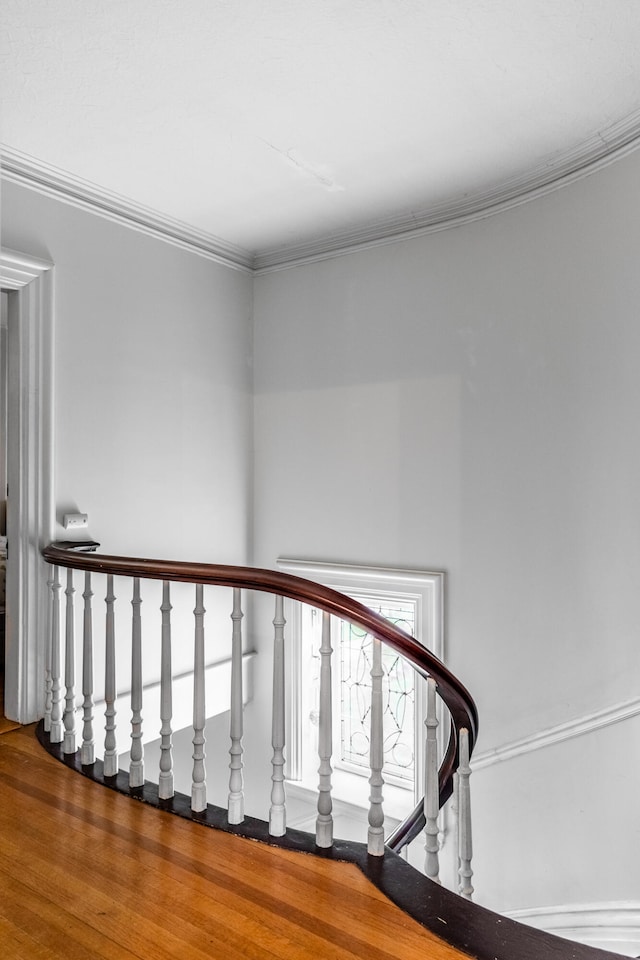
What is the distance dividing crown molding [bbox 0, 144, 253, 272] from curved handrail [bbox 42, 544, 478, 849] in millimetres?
1743

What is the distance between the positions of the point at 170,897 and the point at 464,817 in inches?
34.7

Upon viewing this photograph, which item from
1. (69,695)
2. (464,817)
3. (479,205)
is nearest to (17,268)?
(69,695)

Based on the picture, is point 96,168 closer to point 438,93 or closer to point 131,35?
point 131,35

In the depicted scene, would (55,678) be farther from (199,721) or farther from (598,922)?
(598,922)

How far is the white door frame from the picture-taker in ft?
9.68

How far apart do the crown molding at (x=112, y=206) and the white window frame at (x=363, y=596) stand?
1.92m

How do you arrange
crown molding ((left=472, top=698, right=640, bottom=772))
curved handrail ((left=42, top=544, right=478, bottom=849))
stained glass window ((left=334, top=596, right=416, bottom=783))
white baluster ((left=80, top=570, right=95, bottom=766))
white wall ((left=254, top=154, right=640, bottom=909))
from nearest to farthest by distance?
curved handrail ((left=42, top=544, right=478, bottom=849)) < white baluster ((left=80, top=570, right=95, bottom=766)) < crown molding ((left=472, top=698, right=640, bottom=772)) < white wall ((left=254, top=154, right=640, bottom=909)) < stained glass window ((left=334, top=596, right=416, bottom=783))

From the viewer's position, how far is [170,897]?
1687 mm

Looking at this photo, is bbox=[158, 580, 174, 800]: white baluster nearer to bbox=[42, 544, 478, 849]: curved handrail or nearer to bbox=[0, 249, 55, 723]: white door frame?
bbox=[42, 544, 478, 849]: curved handrail

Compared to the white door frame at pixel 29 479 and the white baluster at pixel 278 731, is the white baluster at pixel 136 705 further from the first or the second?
the white door frame at pixel 29 479

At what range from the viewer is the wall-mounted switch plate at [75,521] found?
310 cm

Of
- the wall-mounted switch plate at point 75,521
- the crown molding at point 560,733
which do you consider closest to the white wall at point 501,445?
the crown molding at point 560,733

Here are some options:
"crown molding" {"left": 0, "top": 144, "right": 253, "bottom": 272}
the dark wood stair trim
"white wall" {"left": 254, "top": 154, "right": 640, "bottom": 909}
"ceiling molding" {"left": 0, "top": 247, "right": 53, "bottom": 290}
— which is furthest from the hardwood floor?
"crown molding" {"left": 0, "top": 144, "right": 253, "bottom": 272}

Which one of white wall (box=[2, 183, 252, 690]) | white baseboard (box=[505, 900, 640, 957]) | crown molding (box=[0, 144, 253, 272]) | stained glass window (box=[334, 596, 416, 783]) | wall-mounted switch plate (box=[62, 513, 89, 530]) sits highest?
crown molding (box=[0, 144, 253, 272])
